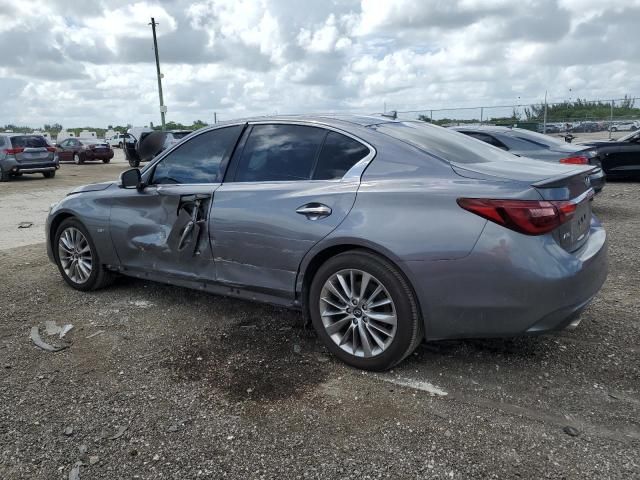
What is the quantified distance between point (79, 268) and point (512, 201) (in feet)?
13.2

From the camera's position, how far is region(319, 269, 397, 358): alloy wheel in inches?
131

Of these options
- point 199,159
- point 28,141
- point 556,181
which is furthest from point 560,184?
point 28,141

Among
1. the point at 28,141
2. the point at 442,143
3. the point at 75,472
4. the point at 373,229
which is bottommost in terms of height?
the point at 75,472

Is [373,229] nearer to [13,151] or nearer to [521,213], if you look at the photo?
[521,213]

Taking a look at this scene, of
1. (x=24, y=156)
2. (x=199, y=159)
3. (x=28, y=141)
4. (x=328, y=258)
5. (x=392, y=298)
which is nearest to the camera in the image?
(x=392, y=298)

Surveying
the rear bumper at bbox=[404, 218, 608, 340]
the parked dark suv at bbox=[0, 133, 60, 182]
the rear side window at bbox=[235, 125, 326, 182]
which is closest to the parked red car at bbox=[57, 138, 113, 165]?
the parked dark suv at bbox=[0, 133, 60, 182]

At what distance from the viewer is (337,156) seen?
12.0 ft

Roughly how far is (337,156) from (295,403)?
62.0 inches

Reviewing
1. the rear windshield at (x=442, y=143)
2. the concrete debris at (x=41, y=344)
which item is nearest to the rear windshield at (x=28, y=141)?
the concrete debris at (x=41, y=344)

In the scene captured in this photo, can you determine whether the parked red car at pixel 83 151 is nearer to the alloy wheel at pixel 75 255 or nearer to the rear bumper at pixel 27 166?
the rear bumper at pixel 27 166

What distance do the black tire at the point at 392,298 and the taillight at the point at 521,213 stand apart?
588mm

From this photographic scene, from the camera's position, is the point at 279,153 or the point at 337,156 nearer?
the point at 337,156

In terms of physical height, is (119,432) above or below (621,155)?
below

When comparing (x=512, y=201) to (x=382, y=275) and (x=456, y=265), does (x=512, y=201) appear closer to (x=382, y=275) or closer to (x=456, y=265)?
(x=456, y=265)
